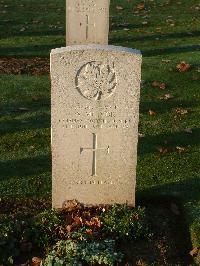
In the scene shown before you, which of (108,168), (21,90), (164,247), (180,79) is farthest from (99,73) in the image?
(180,79)

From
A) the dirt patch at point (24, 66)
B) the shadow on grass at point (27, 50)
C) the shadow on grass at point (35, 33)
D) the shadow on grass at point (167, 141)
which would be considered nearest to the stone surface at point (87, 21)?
the dirt patch at point (24, 66)

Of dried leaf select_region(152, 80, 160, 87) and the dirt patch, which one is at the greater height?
dried leaf select_region(152, 80, 160, 87)

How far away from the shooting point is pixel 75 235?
5305mm

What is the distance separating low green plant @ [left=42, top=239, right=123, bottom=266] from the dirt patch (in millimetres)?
6201

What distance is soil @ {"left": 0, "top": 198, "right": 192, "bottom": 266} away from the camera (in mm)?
5324

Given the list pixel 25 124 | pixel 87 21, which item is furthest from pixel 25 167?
pixel 87 21

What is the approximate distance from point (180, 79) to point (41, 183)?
4.75m

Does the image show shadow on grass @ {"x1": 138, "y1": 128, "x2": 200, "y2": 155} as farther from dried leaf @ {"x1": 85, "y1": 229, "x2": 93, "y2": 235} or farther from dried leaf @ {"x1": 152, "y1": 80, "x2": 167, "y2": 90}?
dried leaf @ {"x1": 85, "y1": 229, "x2": 93, "y2": 235}

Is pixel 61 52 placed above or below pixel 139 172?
above

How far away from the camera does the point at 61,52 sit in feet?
17.1

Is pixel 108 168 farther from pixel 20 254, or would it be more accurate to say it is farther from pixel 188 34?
pixel 188 34

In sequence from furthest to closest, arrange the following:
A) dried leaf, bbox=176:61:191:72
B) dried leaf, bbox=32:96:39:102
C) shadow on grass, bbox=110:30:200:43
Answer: shadow on grass, bbox=110:30:200:43
dried leaf, bbox=176:61:191:72
dried leaf, bbox=32:96:39:102

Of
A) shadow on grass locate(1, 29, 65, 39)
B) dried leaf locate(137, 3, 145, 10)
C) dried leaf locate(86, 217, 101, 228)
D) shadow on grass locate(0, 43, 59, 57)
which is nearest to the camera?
dried leaf locate(86, 217, 101, 228)

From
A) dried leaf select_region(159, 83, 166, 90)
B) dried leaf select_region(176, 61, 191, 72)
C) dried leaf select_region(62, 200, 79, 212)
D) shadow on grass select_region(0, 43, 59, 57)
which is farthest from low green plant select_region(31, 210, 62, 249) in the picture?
shadow on grass select_region(0, 43, 59, 57)
